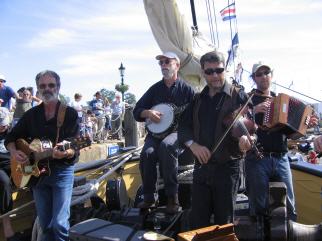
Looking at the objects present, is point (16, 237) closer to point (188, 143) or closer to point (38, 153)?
point (38, 153)

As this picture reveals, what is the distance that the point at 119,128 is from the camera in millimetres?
12000

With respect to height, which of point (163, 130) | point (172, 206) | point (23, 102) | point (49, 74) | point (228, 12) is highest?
point (228, 12)

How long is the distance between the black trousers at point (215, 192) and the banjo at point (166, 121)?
3.33ft

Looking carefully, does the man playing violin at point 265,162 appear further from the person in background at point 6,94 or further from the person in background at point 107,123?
the person in background at point 107,123

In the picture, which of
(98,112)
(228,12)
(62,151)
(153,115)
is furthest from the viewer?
(98,112)

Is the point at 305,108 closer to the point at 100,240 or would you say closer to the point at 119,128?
the point at 100,240

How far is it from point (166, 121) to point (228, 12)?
7522 mm

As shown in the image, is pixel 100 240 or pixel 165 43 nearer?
pixel 100 240

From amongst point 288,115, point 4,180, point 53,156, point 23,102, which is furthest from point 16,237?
point 23,102

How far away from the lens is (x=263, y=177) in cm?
370

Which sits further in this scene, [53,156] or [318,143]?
[53,156]

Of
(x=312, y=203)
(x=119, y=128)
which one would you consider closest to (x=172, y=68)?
(x=312, y=203)

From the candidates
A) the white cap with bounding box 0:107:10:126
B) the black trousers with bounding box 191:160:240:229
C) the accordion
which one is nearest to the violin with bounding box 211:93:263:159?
the black trousers with bounding box 191:160:240:229

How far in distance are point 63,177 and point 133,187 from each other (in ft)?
8.24
